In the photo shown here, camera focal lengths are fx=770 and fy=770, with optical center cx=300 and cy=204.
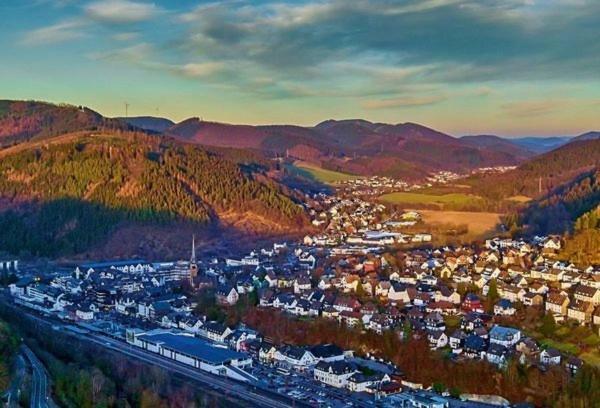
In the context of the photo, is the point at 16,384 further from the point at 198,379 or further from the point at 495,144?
the point at 495,144

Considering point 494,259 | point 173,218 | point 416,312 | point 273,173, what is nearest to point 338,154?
point 273,173

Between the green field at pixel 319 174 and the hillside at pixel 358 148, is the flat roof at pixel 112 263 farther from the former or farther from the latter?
the hillside at pixel 358 148

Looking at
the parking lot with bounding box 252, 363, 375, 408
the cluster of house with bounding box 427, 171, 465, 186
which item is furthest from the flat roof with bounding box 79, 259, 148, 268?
the cluster of house with bounding box 427, 171, 465, 186

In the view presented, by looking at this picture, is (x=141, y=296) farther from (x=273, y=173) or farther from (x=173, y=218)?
(x=273, y=173)

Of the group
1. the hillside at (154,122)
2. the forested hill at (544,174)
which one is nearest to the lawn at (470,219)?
A: the forested hill at (544,174)

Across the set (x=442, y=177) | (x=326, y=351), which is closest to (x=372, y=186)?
(x=442, y=177)

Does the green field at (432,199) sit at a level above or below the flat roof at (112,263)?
above
